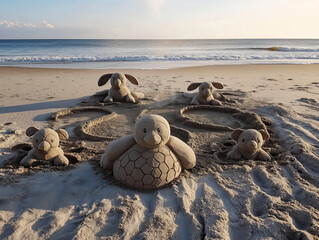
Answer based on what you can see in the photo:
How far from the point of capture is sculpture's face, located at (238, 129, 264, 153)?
12.2 ft

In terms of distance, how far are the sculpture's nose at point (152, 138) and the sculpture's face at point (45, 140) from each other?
4.49 ft

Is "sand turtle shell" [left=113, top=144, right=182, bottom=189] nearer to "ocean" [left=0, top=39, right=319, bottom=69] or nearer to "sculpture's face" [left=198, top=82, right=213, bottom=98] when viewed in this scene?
"sculpture's face" [left=198, top=82, right=213, bottom=98]

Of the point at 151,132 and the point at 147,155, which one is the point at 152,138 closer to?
the point at 151,132

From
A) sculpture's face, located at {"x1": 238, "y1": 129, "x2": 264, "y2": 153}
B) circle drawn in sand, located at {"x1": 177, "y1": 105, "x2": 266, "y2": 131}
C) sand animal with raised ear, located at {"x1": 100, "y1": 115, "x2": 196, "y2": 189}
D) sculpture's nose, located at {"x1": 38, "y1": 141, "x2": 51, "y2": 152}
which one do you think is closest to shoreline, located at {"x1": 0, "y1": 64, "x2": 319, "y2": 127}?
circle drawn in sand, located at {"x1": 177, "y1": 105, "x2": 266, "y2": 131}

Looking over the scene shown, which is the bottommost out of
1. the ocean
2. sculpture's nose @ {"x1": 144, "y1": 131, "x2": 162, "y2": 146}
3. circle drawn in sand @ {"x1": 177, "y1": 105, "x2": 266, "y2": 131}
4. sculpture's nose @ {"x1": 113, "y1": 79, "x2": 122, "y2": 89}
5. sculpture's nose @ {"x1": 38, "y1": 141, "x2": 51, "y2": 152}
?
the ocean

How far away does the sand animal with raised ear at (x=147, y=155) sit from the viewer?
3.05m

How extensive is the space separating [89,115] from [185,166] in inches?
129

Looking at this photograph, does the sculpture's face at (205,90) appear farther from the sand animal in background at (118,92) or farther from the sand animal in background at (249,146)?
the sand animal in background at (249,146)

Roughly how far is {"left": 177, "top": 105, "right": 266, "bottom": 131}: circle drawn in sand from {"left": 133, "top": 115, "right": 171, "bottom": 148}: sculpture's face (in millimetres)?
2220

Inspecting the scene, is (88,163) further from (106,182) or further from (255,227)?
(255,227)

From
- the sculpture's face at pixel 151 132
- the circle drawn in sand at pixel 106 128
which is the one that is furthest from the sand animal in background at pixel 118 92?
the sculpture's face at pixel 151 132

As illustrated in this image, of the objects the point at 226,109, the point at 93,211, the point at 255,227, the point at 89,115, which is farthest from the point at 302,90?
the point at 93,211

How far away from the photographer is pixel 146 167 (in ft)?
10.2

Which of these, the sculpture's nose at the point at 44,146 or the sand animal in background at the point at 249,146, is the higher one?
the sculpture's nose at the point at 44,146
